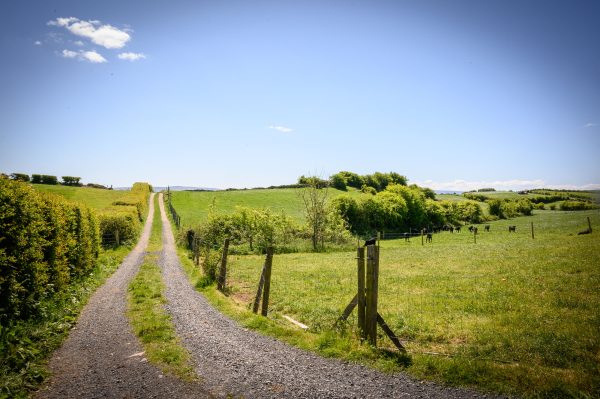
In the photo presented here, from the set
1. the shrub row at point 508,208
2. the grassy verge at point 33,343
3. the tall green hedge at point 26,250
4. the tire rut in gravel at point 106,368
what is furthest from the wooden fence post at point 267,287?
the shrub row at point 508,208

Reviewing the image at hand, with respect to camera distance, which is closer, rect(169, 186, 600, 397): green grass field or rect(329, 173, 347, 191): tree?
rect(169, 186, 600, 397): green grass field

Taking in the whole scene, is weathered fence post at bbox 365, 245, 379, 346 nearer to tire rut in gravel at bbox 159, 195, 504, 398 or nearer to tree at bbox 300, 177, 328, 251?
tire rut in gravel at bbox 159, 195, 504, 398

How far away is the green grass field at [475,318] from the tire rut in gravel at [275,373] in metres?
0.42

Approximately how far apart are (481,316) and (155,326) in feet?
34.1

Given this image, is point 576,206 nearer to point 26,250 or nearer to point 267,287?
point 267,287

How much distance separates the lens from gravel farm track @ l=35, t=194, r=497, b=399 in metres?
6.07

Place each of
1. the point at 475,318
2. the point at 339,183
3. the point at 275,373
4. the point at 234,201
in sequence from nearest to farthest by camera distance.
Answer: the point at 275,373 → the point at 475,318 → the point at 234,201 → the point at 339,183

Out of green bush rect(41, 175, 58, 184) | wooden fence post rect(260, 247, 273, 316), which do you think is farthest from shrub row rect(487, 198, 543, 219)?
green bush rect(41, 175, 58, 184)

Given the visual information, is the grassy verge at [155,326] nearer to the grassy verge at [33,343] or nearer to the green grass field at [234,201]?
the grassy verge at [33,343]

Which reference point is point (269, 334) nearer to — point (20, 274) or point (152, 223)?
point (20, 274)

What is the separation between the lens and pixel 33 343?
7656 mm

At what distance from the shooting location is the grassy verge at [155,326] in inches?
289

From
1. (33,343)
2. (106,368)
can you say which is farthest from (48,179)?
(106,368)

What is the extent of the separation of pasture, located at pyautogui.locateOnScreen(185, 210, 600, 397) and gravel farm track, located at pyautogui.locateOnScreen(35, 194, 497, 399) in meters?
0.59
